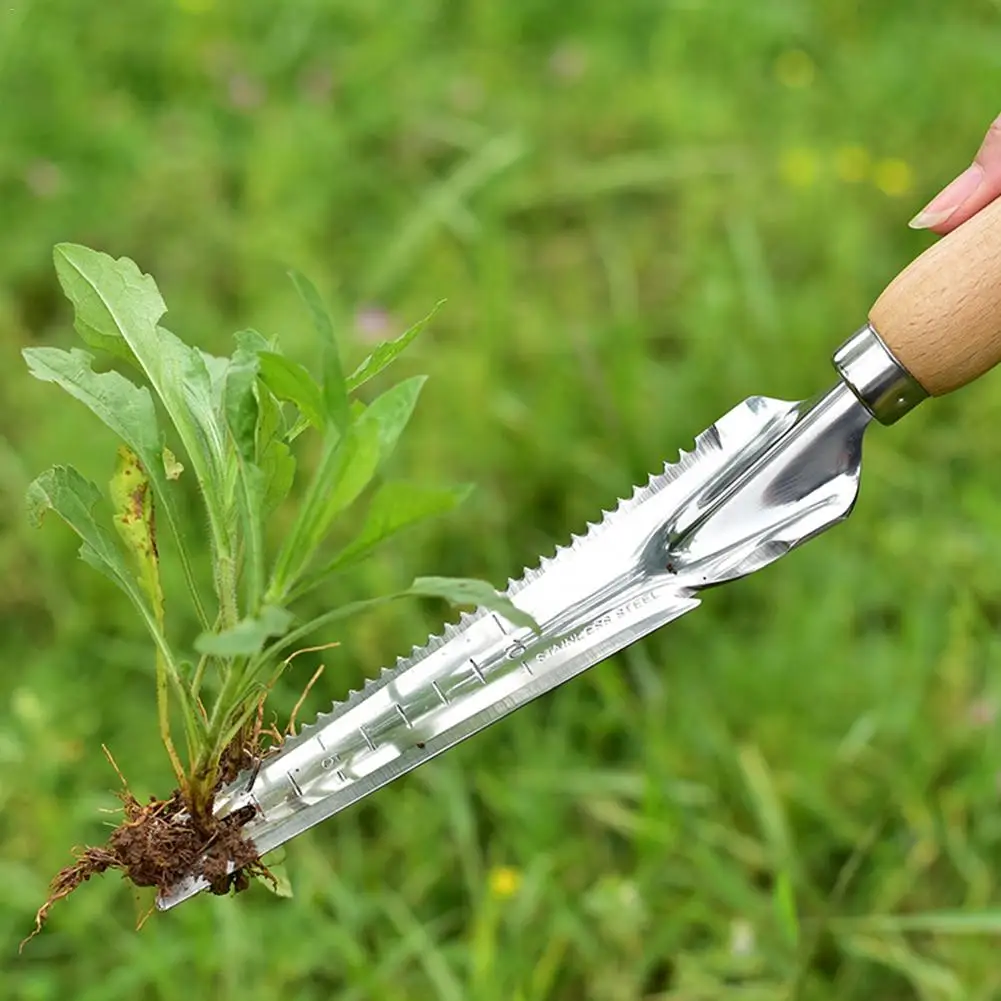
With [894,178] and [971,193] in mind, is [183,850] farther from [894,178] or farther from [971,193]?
[894,178]

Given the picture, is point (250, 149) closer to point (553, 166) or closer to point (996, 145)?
point (553, 166)

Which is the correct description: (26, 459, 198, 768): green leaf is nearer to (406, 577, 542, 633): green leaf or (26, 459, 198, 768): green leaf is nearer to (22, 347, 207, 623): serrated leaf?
(22, 347, 207, 623): serrated leaf

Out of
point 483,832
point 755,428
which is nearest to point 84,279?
point 755,428

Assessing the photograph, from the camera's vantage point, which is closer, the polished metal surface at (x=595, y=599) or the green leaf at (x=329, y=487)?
the green leaf at (x=329, y=487)

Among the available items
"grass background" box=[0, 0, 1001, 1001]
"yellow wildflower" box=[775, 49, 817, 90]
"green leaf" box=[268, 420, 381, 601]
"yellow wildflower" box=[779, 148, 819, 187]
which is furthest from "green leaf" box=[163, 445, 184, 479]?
"yellow wildflower" box=[775, 49, 817, 90]

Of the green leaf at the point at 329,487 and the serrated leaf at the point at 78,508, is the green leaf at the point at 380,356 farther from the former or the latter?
the serrated leaf at the point at 78,508

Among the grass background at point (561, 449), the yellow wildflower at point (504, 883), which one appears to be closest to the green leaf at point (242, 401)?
the grass background at point (561, 449)

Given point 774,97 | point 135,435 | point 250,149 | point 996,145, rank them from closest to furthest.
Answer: point 135,435 → point 996,145 → point 250,149 → point 774,97

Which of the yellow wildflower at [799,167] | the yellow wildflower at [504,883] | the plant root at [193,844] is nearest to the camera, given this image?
the plant root at [193,844]
